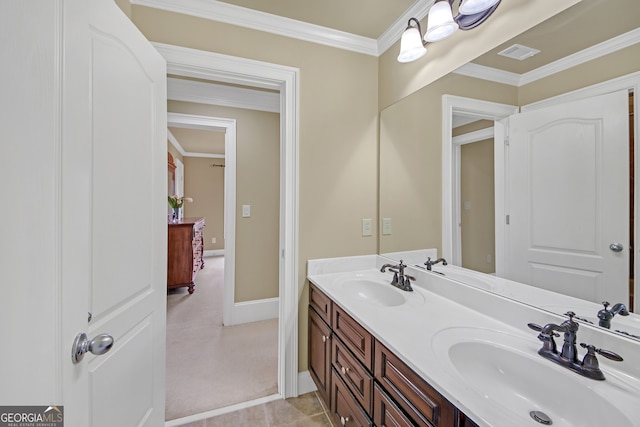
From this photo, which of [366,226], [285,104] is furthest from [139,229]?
[366,226]

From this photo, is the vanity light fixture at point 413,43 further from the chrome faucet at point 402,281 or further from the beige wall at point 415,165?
the chrome faucet at point 402,281

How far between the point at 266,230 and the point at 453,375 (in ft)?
8.26

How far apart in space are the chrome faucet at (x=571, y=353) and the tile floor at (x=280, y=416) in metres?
1.26

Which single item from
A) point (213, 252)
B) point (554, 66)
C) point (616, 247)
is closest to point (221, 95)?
point (554, 66)

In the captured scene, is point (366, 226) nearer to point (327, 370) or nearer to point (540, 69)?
point (327, 370)

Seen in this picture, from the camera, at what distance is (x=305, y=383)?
1.85m

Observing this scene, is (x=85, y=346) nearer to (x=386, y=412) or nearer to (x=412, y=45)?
(x=386, y=412)

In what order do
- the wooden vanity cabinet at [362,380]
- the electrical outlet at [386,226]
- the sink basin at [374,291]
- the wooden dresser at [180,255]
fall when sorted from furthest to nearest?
the wooden dresser at [180,255] → the electrical outlet at [386,226] → the sink basin at [374,291] → the wooden vanity cabinet at [362,380]

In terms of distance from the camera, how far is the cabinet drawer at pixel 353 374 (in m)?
1.11

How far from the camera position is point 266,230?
3.06m

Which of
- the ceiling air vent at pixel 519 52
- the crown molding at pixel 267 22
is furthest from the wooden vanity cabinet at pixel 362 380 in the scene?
the crown molding at pixel 267 22

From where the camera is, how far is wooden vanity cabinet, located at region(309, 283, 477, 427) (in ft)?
2.59

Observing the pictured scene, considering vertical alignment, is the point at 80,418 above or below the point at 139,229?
below

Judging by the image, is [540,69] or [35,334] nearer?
[35,334]
